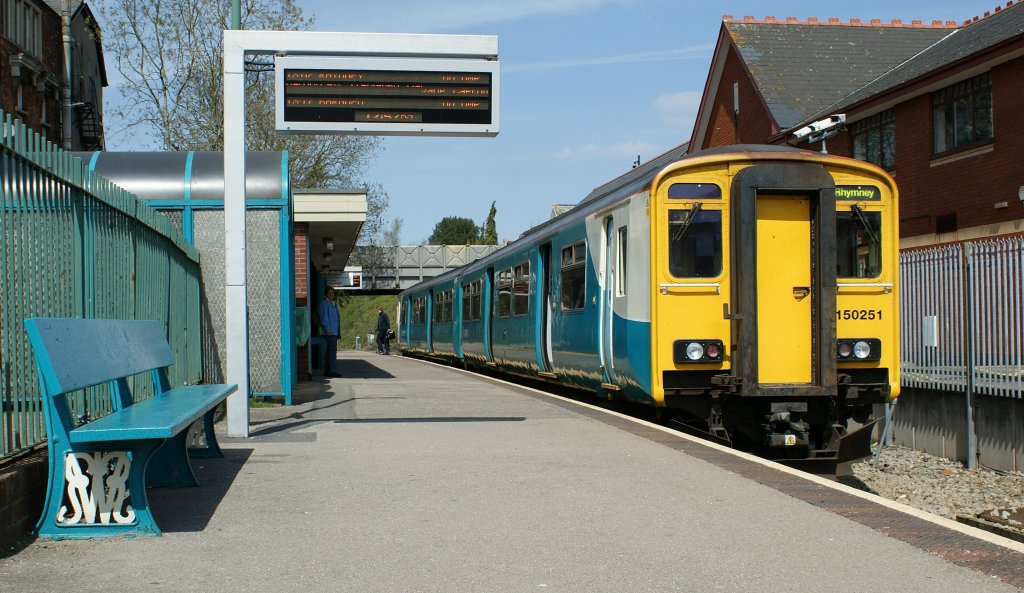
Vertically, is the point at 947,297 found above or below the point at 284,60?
below

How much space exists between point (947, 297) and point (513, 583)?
970cm

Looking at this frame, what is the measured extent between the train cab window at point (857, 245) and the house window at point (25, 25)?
104 ft

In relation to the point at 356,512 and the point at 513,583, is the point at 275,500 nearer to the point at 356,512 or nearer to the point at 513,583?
the point at 356,512

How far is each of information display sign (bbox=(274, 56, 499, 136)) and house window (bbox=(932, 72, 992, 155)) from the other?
1285cm

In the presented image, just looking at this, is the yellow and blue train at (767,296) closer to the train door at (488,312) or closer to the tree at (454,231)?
the train door at (488,312)

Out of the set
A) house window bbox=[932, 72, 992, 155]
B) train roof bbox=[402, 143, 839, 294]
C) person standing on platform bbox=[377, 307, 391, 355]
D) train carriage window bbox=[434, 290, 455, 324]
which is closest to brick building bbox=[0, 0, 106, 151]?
person standing on platform bbox=[377, 307, 391, 355]

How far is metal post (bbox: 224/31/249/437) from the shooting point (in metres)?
9.90

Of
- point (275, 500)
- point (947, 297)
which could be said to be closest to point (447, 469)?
point (275, 500)

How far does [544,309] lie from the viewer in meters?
16.0

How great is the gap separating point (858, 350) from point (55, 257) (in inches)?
270

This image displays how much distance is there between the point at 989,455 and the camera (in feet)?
37.8

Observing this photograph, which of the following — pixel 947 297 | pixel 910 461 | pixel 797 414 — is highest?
pixel 947 297

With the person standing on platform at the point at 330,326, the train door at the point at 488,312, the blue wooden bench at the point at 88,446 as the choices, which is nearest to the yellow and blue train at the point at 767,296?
the blue wooden bench at the point at 88,446

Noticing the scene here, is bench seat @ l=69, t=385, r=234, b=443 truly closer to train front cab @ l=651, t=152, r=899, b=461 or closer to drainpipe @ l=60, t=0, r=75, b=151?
train front cab @ l=651, t=152, r=899, b=461
